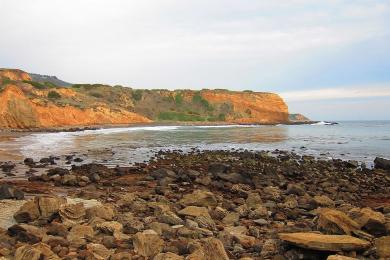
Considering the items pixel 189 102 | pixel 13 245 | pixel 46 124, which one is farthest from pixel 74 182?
pixel 189 102

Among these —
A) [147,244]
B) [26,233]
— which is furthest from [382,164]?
[26,233]

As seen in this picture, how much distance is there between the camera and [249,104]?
13088 cm

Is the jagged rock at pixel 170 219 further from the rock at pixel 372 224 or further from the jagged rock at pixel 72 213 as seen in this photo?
the rock at pixel 372 224

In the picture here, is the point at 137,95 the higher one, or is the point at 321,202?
the point at 137,95

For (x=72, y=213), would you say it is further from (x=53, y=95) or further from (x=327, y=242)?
(x=53, y=95)

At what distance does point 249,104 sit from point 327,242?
4988 inches

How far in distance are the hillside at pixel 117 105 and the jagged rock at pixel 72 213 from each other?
62.9 metres

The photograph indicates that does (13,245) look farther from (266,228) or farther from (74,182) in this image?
(74,182)

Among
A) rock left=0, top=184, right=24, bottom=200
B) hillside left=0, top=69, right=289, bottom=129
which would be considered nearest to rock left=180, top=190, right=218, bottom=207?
rock left=0, top=184, right=24, bottom=200

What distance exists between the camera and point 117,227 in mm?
7371

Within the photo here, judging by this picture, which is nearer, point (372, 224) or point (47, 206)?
point (372, 224)

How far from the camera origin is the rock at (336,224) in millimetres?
6402

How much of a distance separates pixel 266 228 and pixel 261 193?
13.6 feet

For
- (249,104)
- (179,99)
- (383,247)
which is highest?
(179,99)
